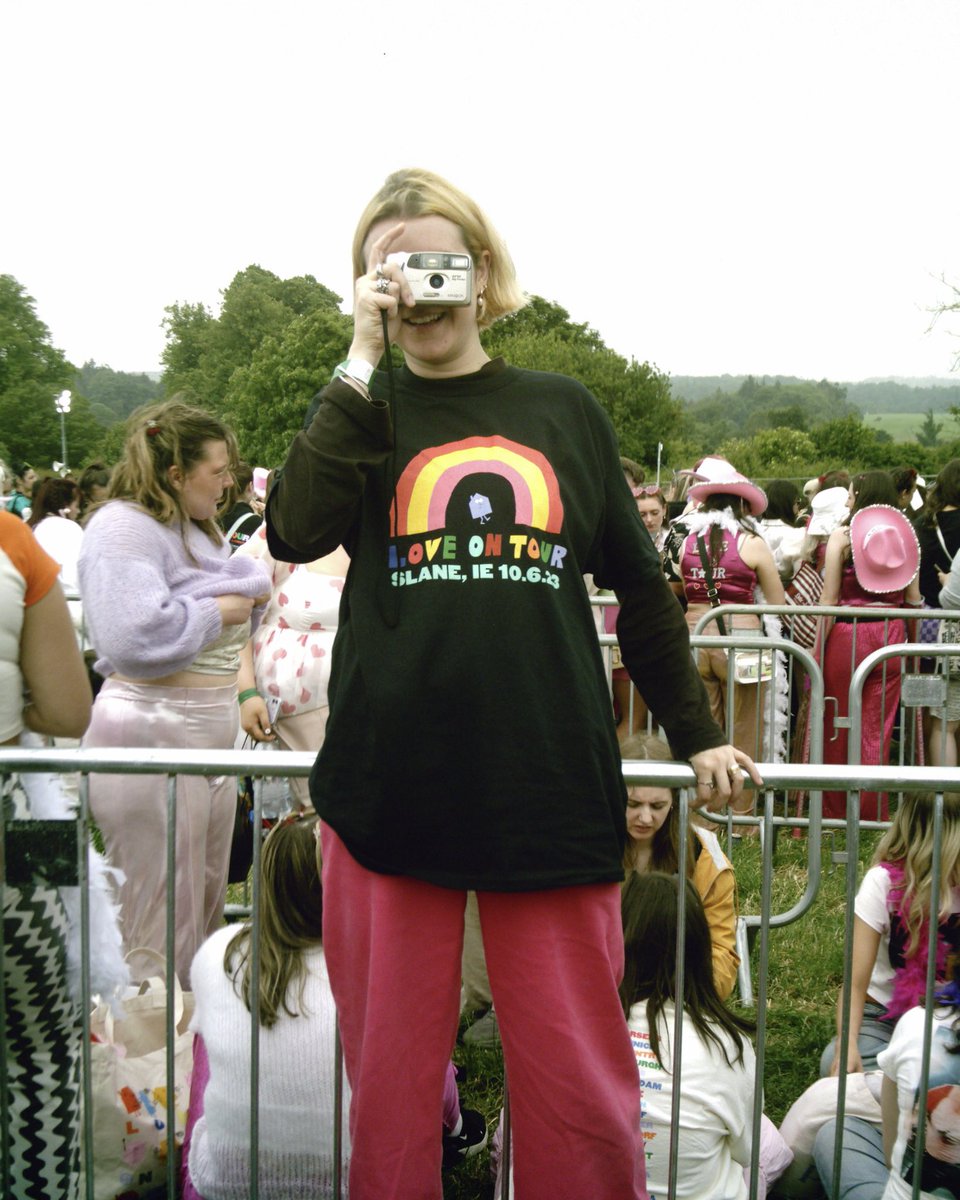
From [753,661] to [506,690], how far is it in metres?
4.41

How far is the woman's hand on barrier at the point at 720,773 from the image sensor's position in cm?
210

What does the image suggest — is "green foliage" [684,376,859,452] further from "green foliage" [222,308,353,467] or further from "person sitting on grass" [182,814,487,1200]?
"person sitting on grass" [182,814,487,1200]

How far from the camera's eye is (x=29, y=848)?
7.71ft

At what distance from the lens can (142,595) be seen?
3.62 meters

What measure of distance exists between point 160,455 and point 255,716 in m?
1.05

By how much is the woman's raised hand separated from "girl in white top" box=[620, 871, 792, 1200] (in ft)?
4.84

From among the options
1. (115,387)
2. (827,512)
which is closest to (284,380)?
(827,512)

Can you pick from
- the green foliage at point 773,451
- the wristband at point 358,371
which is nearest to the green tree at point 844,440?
the green foliage at point 773,451

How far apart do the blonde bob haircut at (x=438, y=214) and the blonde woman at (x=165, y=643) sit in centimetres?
199

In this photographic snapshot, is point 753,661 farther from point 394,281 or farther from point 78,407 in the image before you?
point 78,407

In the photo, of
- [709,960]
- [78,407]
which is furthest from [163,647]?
[78,407]

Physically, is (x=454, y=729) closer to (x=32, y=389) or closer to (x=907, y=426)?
(x=32, y=389)

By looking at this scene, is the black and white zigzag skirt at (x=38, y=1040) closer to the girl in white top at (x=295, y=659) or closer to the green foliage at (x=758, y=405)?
the girl in white top at (x=295, y=659)

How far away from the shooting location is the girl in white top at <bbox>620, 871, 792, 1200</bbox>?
2576 mm
